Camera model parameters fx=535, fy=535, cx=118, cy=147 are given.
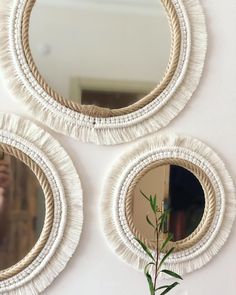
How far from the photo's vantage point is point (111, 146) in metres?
1.02

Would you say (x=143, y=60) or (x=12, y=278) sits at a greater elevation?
(x=143, y=60)

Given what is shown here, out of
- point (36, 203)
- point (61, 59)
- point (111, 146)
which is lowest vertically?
point (36, 203)

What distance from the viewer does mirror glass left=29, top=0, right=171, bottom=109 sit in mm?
972

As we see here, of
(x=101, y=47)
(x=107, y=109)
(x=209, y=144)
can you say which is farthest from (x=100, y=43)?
(x=209, y=144)

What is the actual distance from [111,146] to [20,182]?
185 mm

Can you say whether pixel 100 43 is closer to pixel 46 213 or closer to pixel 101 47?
pixel 101 47

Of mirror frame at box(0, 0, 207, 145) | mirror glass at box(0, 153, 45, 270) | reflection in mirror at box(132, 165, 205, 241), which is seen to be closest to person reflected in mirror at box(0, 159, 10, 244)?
mirror glass at box(0, 153, 45, 270)

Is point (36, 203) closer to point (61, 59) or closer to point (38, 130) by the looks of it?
point (38, 130)

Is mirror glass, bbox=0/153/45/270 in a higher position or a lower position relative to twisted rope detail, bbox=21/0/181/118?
lower

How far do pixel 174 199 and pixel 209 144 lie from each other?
134mm

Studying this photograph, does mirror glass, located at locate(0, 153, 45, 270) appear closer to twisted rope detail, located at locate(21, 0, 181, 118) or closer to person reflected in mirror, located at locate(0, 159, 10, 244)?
person reflected in mirror, located at locate(0, 159, 10, 244)

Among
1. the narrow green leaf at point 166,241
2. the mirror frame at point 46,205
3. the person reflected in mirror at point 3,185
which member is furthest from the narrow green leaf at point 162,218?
the person reflected in mirror at point 3,185

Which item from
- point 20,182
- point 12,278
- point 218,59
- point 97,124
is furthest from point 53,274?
point 218,59

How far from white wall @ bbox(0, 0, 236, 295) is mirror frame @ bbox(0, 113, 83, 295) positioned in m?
Answer: 0.02
